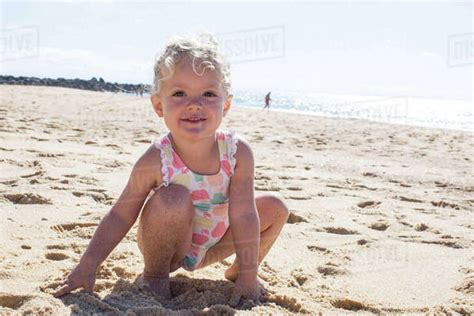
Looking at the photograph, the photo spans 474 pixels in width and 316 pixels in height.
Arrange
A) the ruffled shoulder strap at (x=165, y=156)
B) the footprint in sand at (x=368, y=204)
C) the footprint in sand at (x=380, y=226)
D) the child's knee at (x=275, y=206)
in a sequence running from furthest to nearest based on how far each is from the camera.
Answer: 1. the footprint in sand at (x=368, y=204)
2. the footprint in sand at (x=380, y=226)
3. the child's knee at (x=275, y=206)
4. the ruffled shoulder strap at (x=165, y=156)

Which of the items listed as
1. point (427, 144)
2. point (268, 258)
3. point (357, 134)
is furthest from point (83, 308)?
point (357, 134)

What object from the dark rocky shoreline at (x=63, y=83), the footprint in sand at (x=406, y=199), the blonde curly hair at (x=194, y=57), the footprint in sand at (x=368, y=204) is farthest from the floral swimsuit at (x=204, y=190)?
the dark rocky shoreline at (x=63, y=83)

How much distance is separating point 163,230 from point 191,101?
47 centimetres

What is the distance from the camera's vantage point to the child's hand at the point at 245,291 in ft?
6.33

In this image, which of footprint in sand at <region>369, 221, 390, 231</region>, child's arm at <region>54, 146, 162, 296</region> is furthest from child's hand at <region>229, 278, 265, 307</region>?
footprint in sand at <region>369, 221, 390, 231</region>

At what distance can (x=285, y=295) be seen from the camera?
1.97m

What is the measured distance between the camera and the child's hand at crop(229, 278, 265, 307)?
1.93 m

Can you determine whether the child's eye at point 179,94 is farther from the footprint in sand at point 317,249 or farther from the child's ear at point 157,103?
the footprint in sand at point 317,249

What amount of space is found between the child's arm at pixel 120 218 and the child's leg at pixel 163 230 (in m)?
0.06

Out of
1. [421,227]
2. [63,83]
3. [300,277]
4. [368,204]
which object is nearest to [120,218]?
[300,277]

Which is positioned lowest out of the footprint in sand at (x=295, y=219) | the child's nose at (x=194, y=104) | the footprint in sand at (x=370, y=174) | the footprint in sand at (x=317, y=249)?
the footprint in sand at (x=317, y=249)

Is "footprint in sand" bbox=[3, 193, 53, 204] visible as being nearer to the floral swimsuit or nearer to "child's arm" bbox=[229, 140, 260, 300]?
the floral swimsuit

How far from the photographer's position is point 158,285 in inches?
76.8

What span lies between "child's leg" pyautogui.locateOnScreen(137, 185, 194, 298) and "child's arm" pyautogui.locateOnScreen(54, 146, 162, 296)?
0.06 meters
